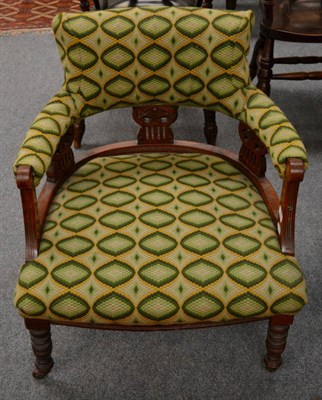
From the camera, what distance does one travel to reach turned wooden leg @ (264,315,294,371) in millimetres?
1554

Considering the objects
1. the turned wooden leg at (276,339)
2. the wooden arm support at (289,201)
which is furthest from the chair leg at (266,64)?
the turned wooden leg at (276,339)

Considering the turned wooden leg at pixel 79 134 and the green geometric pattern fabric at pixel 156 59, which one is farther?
the turned wooden leg at pixel 79 134

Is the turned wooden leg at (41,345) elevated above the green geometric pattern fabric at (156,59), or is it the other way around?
the green geometric pattern fabric at (156,59)

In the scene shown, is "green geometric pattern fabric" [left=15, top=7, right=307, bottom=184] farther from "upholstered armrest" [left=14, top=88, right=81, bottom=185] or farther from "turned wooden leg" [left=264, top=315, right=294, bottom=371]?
"turned wooden leg" [left=264, top=315, right=294, bottom=371]

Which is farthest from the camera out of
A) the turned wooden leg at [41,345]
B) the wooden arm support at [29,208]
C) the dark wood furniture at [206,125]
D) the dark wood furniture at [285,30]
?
the dark wood furniture at [206,125]

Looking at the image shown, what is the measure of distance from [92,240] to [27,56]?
2.65m

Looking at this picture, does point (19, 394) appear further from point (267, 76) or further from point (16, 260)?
point (267, 76)

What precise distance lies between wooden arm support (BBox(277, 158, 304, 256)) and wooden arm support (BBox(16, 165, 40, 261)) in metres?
0.67

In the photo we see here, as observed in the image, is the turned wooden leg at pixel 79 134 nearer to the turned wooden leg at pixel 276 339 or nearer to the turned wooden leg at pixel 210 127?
the turned wooden leg at pixel 210 127

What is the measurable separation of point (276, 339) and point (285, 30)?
1528mm

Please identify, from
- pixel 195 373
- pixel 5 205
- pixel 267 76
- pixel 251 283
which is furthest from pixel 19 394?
pixel 267 76

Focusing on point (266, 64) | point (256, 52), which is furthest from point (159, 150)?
point (256, 52)

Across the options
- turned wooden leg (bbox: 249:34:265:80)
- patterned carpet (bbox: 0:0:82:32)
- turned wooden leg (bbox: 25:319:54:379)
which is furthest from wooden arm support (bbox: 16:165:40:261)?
patterned carpet (bbox: 0:0:82:32)

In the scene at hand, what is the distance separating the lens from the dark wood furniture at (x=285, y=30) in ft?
8.34
